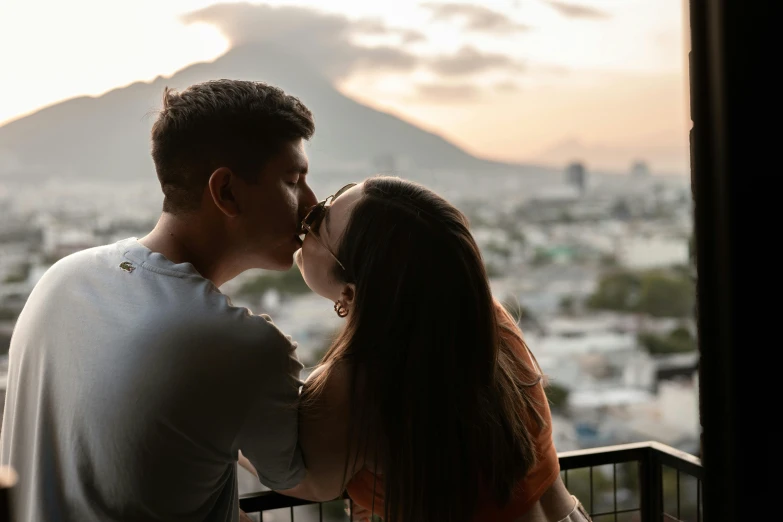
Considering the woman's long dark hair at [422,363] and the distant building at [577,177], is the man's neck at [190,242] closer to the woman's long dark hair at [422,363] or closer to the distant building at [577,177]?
the woman's long dark hair at [422,363]

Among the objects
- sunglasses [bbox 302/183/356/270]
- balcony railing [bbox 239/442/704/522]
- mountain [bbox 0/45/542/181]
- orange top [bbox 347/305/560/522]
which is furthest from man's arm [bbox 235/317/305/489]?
mountain [bbox 0/45/542/181]

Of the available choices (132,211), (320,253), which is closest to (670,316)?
(132,211)

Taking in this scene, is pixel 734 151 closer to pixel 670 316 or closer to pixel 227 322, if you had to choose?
pixel 227 322

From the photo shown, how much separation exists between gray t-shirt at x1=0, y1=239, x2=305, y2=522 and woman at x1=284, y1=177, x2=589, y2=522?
0.10 m

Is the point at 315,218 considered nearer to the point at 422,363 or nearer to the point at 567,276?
the point at 422,363

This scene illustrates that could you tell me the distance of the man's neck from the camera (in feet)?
4.02

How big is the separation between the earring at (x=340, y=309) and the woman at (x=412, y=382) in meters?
0.01

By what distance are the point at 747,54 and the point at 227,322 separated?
772 mm

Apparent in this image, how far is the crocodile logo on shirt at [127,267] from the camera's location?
114 cm

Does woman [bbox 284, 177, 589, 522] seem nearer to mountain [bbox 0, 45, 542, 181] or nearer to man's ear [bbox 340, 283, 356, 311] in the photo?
man's ear [bbox 340, 283, 356, 311]

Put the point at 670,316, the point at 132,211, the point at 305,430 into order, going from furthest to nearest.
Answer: the point at 670,316, the point at 132,211, the point at 305,430

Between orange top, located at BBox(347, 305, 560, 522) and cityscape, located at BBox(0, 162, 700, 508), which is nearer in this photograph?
orange top, located at BBox(347, 305, 560, 522)

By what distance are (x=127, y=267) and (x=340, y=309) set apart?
39 centimetres

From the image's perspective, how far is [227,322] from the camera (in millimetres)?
1064
